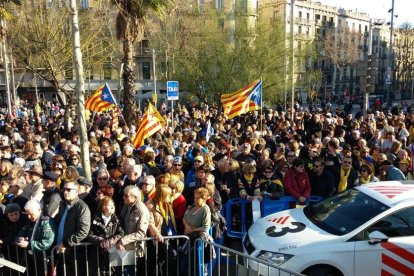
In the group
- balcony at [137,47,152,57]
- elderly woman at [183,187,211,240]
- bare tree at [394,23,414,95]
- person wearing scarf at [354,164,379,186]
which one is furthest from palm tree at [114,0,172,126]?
bare tree at [394,23,414,95]

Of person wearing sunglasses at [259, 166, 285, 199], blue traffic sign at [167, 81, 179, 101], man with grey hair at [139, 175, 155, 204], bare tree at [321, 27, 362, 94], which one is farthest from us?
bare tree at [321, 27, 362, 94]

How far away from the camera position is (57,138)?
1373cm

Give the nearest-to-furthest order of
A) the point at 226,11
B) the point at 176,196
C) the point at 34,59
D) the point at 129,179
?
the point at 176,196
the point at 129,179
the point at 34,59
the point at 226,11

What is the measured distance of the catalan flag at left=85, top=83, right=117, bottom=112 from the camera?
13.3 metres

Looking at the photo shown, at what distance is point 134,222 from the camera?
5098 mm

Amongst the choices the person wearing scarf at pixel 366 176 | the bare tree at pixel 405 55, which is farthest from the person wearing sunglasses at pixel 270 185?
the bare tree at pixel 405 55

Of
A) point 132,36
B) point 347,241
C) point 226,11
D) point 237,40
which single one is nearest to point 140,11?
point 132,36

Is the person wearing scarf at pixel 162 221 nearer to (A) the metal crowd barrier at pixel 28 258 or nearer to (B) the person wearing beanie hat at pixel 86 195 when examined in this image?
(B) the person wearing beanie hat at pixel 86 195

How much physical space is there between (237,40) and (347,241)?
72.9 feet

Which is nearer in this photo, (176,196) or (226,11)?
(176,196)

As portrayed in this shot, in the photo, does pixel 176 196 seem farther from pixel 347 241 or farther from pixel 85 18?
pixel 85 18

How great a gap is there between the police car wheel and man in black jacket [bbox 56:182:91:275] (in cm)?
270

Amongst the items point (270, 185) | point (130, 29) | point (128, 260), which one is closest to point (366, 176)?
point (270, 185)

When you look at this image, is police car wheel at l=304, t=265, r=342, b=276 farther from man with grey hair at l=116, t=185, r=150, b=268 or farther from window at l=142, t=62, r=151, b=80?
window at l=142, t=62, r=151, b=80
